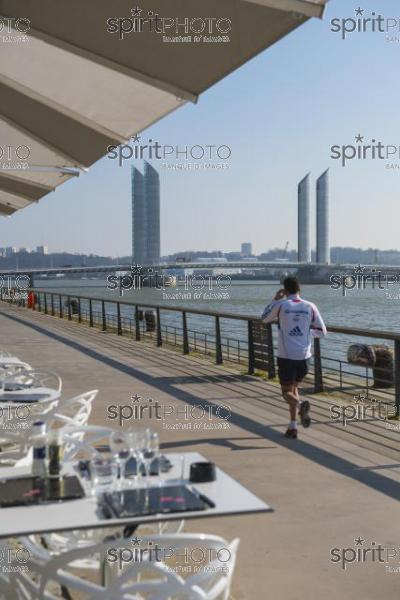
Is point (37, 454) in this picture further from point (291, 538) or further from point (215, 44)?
point (215, 44)

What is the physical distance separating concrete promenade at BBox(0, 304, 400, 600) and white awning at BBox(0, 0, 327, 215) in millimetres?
2559

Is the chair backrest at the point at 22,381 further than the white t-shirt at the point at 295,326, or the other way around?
the white t-shirt at the point at 295,326

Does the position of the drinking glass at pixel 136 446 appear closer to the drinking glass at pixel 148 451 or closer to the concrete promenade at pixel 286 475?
the drinking glass at pixel 148 451

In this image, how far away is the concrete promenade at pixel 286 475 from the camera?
3570 mm

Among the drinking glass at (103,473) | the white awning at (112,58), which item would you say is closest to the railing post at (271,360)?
the white awning at (112,58)

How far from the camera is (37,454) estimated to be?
312 centimetres

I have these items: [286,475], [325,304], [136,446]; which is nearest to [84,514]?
[136,446]

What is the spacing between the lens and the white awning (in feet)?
11.2

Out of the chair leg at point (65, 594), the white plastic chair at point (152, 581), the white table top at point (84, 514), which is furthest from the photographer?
the chair leg at point (65, 594)

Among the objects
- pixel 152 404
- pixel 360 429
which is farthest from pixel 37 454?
pixel 152 404

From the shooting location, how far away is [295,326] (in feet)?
20.9

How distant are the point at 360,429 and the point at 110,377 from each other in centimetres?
441

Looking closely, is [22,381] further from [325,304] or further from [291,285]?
[325,304]

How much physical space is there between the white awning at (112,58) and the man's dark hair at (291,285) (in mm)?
1891
